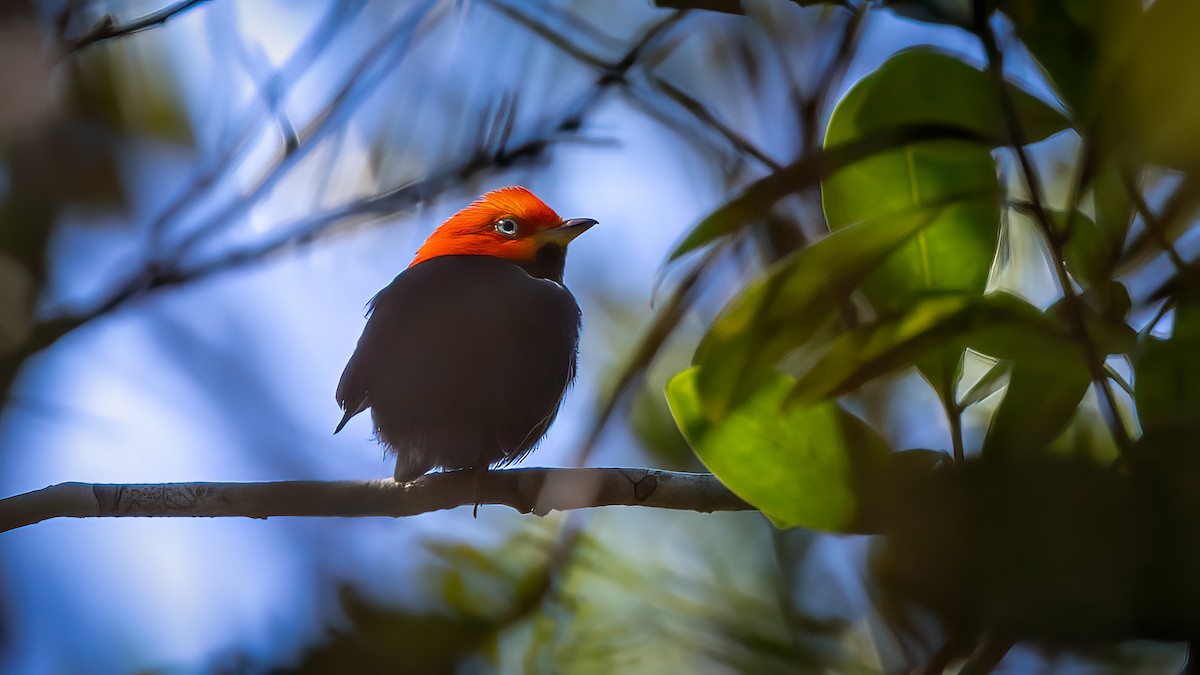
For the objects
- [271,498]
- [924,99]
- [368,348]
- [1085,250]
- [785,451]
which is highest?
[924,99]

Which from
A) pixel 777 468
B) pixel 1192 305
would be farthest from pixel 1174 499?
pixel 777 468

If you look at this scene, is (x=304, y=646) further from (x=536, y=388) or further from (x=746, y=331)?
(x=536, y=388)

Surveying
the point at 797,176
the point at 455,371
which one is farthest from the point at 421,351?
the point at 797,176

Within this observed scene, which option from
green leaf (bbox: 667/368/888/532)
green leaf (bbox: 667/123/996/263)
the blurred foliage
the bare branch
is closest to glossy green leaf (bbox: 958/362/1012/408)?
the blurred foliage

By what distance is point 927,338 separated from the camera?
0.74 meters

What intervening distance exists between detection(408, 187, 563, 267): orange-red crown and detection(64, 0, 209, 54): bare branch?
179 cm

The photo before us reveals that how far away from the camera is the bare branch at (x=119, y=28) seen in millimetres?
1563

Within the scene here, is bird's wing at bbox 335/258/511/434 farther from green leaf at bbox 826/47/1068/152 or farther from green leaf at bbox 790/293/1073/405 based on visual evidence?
green leaf at bbox 790/293/1073/405

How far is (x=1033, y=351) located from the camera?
0.72 m

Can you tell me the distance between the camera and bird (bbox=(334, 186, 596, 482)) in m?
2.41

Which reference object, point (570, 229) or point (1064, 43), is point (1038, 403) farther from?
point (570, 229)

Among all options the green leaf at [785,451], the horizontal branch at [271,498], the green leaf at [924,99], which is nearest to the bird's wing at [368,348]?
the horizontal branch at [271,498]

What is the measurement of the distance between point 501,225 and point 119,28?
73.5 inches

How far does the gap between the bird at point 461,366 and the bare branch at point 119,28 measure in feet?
3.14
